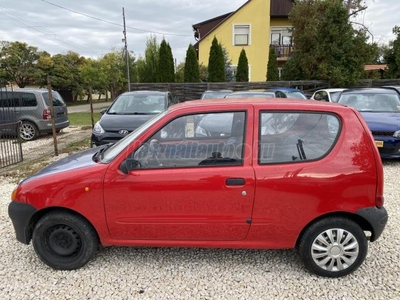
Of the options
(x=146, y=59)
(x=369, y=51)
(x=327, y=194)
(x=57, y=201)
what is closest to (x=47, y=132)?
(x=57, y=201)

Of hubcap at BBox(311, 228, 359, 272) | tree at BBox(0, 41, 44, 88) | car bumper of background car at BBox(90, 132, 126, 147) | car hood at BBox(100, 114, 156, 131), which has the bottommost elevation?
hubcap at BBox(311, 228, 359, 272)

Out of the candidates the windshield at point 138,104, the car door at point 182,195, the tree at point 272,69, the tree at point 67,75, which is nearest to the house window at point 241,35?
the tree at point 272,69

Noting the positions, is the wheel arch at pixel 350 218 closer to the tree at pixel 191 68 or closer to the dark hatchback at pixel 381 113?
the dark hatchback at pixel 381 113

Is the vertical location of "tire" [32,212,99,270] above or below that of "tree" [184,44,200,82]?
below

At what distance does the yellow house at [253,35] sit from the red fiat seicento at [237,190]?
2006 cm

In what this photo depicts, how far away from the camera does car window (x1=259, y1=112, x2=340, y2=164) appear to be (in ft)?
8.37

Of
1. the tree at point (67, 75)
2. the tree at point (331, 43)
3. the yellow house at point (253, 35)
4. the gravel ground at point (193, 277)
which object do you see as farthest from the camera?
the tree at point (67, 75)

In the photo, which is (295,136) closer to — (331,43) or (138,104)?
(138,104)

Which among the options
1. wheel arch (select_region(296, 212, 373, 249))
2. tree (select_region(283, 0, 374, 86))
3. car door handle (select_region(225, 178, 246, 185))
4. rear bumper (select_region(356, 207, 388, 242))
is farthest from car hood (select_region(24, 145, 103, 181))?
tree (select_region(283, 0, 374, 86))

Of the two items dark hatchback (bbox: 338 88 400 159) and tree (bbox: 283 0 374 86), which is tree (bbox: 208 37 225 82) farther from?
dark hatchback (bbox: 338 88 400 159)

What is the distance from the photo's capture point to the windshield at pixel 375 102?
6.97m

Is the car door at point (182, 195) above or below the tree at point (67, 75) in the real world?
below

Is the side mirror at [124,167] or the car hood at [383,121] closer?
the side mirror at [124,167]

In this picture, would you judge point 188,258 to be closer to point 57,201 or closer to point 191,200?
point 191,200
